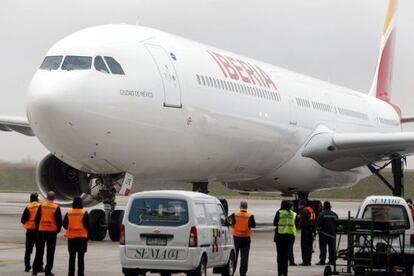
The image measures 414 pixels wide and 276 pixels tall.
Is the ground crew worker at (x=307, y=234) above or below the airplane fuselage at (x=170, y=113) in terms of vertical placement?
below

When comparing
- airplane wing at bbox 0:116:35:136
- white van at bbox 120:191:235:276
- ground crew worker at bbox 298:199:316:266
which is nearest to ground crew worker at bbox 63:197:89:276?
white van at bbox 120:191:235:276

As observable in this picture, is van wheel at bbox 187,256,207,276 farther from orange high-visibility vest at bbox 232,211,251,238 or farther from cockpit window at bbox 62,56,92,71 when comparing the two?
cockpit window at bbox 62,56,92,71

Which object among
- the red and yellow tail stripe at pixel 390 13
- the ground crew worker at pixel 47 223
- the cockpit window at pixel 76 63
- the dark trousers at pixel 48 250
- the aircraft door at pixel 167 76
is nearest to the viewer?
the dark trousers at pixel 48 250

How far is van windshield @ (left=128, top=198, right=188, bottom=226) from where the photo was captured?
1300 cm

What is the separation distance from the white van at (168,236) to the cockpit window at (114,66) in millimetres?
5495

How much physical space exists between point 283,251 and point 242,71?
10080 mm

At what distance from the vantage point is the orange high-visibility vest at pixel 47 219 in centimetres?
1427

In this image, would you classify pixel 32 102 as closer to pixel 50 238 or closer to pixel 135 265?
pixel 50 238

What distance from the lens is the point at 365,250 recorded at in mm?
14266

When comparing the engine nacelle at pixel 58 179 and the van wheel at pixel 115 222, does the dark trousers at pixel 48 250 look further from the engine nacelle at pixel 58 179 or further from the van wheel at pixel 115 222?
the engine nacelle at pixel 58 179

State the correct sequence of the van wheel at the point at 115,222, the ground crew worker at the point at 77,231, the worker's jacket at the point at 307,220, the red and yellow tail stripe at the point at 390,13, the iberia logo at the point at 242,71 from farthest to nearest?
the red and yellow tail stripe at the point at 390,13
the iberia logo at the point at 242,71
the van wheel at the point at 115,222
the worker's jacket at the point at 307,220
the ground crew worker at the point at 77,231

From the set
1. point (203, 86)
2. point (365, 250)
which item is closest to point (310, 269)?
point (365, 250)

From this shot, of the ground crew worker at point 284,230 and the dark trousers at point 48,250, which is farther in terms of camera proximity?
the ground crew worker at point 284,230

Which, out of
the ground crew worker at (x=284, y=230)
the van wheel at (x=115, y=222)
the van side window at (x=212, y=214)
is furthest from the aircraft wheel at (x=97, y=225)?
the van side window at (x=212, y=214)
